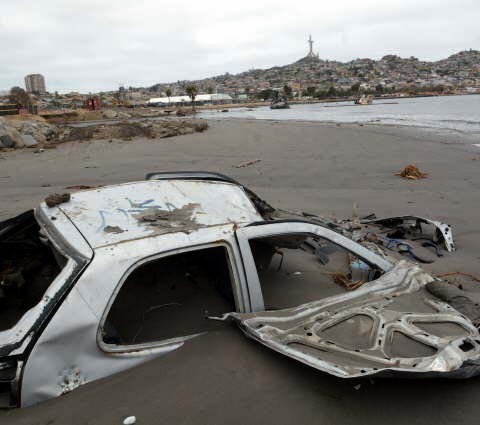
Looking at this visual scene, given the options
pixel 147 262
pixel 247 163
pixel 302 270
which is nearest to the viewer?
pixel 147 262

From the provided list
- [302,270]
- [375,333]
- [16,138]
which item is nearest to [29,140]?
[16,138]

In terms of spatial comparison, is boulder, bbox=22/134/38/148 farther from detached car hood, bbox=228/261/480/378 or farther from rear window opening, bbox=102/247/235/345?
detached car hood, bbox=228/261/480/378

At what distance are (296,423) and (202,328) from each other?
3.25 ft

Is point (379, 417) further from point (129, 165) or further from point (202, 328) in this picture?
point (129, 165)

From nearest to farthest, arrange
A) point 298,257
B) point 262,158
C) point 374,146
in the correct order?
point 298,257 → point 262,158 → point 374,146

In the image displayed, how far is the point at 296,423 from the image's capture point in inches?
87.9

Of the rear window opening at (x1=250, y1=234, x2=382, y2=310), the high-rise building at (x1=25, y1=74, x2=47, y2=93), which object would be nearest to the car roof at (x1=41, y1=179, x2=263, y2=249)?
the rear window opening at (x1=250, y1=234, x2=382, y2=310)

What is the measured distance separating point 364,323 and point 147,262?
1.36m

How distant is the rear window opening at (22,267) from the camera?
10.4 ft

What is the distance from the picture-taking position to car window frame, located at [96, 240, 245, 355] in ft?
7.55

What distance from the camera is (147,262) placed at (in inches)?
97.2

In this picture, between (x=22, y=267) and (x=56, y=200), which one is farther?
(x=22, y=267)

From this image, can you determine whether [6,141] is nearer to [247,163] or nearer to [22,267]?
[247,163]

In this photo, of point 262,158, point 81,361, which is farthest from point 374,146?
point 81,361
